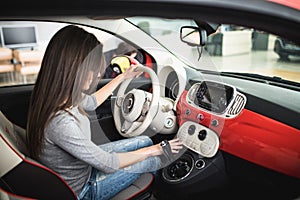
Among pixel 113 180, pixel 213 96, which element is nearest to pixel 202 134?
pixel 213 96

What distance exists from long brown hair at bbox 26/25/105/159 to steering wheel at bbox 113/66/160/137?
0.47m

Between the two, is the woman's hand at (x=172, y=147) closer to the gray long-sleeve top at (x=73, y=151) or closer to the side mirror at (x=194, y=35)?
the gray long-sleeve top at (x=73, y=151)

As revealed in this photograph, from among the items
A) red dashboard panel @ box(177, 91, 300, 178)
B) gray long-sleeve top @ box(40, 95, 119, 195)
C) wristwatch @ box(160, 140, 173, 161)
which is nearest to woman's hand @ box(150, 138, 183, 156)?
wristwatch @ box(160, 140, 173, 161)

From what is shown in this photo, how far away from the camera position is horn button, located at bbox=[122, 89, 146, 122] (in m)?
1.63

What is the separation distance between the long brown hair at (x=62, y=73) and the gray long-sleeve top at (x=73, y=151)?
0.03 m

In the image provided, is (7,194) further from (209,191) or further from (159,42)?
(159,42)

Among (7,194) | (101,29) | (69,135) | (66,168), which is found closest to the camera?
(7,194)

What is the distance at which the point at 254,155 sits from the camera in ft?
4.93

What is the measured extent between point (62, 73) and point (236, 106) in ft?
2.68

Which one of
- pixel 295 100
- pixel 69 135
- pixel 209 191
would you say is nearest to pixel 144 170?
pixel 209 191

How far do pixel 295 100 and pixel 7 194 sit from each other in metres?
1.22

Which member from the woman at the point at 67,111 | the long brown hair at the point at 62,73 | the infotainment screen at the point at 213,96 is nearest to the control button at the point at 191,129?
the infotainment screen at the point at 213,96

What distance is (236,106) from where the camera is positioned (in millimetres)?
1522

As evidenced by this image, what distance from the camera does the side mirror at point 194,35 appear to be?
117 centimetres
